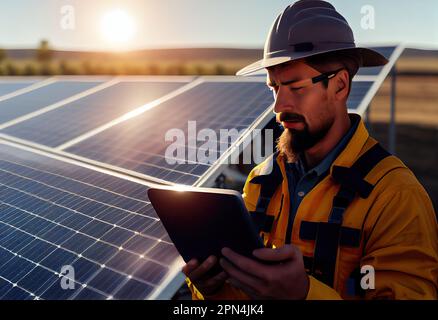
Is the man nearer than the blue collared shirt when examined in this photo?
Yes

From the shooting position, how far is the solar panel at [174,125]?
4.41 m

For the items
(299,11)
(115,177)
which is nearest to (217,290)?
(299,11)

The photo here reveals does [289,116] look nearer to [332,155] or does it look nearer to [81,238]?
[332,155]

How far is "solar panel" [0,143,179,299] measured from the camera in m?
2.70

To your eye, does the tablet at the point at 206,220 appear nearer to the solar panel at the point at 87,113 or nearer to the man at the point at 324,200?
the man at the point at 324,200

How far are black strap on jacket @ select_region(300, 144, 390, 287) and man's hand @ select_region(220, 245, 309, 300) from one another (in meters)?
0.43

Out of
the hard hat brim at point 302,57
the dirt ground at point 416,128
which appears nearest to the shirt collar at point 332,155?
the hard hat brim at point 302,57

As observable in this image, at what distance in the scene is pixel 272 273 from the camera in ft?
6.01

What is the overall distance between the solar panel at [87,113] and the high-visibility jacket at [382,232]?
3.94 metres

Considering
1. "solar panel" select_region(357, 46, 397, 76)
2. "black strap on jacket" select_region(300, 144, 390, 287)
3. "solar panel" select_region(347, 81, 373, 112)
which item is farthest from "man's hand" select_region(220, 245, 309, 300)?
"solar panel" select_region(357, 46, 397, 76)

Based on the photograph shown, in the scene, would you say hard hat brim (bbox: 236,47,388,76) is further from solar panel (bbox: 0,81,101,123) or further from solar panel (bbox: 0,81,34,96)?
solar panel (bbox: 0,81,34,96)

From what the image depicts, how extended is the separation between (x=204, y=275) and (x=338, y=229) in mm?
709
